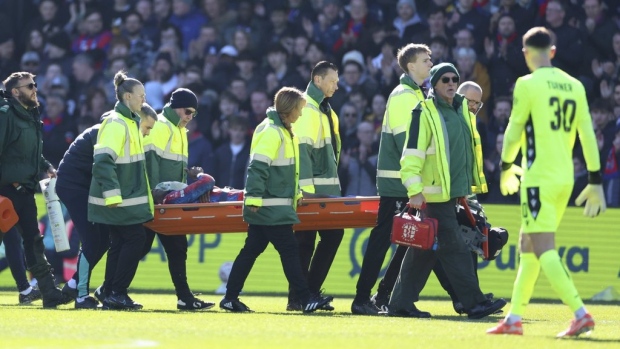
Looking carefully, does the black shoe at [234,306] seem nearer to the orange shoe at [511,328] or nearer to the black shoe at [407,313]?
the black shoe at [407,313]

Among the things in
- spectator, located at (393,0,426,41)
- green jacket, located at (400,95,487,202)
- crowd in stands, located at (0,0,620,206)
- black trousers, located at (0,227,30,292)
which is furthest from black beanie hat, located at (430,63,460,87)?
spectator, located at (393,0,426,41)

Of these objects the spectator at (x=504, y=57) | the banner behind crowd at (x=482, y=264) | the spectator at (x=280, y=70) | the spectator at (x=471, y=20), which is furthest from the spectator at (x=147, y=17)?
the spectator at (x=504, y=57)

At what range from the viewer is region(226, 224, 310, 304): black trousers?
1253cm

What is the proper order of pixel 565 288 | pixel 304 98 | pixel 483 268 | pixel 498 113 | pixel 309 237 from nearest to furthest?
1. pixel 565 288
2. pixel 304 98
3. pixel 309 237
4. pixel 483 268
5. pixel 498 113

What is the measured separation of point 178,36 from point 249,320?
11.6 m

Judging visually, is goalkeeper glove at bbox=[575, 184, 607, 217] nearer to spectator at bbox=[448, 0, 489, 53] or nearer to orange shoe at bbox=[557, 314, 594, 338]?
orange shoe at bbox=[557, 314, 594, 338]

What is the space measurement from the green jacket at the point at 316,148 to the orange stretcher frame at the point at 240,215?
0.29 m

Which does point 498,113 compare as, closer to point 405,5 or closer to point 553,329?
point 405,5

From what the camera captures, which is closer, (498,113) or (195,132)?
(498,113)

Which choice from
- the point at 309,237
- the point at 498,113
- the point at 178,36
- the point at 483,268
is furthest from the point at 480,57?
the point at 309,237

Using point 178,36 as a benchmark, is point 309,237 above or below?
below

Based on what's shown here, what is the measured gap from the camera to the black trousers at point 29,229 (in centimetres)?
1320

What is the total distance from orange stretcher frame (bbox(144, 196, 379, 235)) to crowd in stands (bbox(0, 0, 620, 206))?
540cm

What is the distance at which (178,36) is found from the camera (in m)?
22.2
